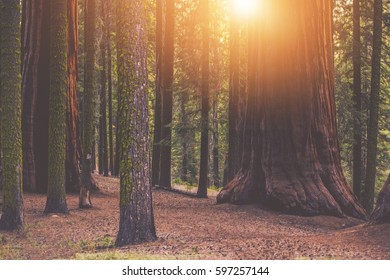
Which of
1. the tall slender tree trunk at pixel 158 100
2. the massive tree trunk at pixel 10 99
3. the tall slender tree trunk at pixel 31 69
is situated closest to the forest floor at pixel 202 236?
the massive tree trunk at pixel 10 99

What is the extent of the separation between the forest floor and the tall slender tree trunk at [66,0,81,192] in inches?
57.8

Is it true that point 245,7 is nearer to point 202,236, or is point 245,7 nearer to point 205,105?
point 205,105

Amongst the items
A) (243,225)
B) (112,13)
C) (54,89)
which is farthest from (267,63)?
(112,13)

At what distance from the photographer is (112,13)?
25.7 m

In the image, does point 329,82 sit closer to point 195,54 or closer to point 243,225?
point 243,225

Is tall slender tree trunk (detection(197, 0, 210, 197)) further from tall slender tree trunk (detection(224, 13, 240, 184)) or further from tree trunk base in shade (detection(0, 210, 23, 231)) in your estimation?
tree trunk base in shade (detection(0, 210, 23, 231))

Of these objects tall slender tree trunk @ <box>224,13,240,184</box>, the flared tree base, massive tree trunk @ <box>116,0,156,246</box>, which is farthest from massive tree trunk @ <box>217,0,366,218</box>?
massive tree trunk @ <box>116,0,156,246</box>

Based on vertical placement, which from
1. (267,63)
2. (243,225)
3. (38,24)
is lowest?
(243,225)

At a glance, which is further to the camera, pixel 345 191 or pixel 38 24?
pixel 38 24

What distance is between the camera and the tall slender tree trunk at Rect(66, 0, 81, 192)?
651 inches

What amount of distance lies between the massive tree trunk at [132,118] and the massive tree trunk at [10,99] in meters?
2.46

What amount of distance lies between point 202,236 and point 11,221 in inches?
157

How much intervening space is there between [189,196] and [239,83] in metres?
5.07

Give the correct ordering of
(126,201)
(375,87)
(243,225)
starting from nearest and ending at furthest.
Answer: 1. (126,201)
2. (243,225)
3. (375,87)
